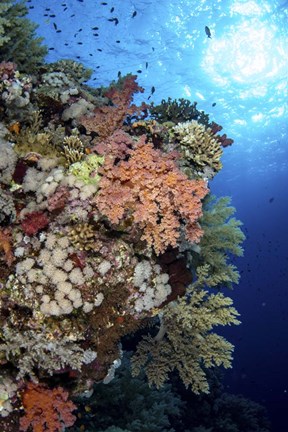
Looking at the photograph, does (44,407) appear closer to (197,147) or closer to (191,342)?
(191,342)

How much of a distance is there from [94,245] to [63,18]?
21.1 metres

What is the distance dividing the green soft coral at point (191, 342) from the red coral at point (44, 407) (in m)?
Answer: 1.64

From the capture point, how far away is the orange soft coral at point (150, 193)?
4473 mm

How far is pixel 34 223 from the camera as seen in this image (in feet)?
14.7

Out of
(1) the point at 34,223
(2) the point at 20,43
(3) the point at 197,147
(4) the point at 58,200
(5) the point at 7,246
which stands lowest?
(5) the point at 7,246

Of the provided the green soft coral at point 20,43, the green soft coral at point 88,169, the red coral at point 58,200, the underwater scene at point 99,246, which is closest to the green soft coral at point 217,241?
the underwater scene at point 99,246

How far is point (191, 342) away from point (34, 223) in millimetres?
3395

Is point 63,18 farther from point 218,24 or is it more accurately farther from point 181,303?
point 181,303

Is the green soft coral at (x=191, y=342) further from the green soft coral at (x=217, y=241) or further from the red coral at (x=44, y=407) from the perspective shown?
the red coral at (x=44, y=407)

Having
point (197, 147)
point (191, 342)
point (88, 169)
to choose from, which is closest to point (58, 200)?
point (88, 169)

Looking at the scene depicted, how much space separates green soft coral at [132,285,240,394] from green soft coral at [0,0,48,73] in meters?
6.04

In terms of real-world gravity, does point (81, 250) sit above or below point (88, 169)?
below

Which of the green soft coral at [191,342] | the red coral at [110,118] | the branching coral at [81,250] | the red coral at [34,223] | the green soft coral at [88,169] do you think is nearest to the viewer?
the branching coral at [81,250]

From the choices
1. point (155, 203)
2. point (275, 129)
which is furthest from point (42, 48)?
point (275, 129)
